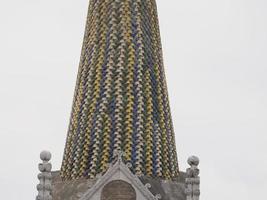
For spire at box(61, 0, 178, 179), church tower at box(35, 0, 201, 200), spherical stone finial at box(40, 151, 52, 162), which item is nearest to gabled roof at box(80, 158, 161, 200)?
church tower at box(35, 0, 201, 200)

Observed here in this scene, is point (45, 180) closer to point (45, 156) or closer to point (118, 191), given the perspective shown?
point (45, 156)

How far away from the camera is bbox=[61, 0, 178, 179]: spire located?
20359 mm

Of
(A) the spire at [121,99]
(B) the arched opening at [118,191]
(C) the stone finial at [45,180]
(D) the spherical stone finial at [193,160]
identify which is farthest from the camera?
(A) the spire at [121,99]

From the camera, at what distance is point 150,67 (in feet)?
70.4

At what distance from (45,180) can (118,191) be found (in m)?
1.47

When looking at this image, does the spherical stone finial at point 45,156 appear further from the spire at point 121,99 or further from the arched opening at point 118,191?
the arched opening at point 118,191

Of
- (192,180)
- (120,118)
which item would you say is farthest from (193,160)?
(120,118)

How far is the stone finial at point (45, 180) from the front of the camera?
19.6 metres

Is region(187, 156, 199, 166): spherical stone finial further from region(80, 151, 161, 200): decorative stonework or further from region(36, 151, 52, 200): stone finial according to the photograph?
region(36, 151, 52, 200): stone finial

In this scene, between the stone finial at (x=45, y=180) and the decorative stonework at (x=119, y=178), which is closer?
the decorative stonework at (x=119, y=178)

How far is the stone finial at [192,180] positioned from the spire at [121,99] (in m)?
0.81

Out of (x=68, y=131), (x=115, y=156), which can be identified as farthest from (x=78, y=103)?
(x=115, y=156)

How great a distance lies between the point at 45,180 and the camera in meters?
19.7

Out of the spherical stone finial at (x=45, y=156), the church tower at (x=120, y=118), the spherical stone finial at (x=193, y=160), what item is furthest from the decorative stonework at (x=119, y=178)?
the spherical stone finial at (x=45, y=156)
